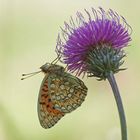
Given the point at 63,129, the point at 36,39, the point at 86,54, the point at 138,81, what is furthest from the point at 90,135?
the point at 86,54

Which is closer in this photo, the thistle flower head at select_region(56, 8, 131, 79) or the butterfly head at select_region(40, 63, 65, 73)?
the thistle flower head at select_region(56, 8, 131, 79)

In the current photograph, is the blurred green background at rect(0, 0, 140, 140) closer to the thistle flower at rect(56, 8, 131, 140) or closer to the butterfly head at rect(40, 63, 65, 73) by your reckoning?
the butterfly head at rect(40, 63, 65, 73)

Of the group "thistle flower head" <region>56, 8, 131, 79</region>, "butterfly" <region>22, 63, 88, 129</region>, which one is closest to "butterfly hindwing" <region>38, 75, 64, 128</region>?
"butterfly" <region>22, 63, 88, 129</region>

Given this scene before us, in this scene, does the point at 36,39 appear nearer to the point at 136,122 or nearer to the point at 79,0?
the point at 79,0

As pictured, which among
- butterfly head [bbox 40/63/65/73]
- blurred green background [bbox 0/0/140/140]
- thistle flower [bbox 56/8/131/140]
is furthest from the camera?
blurred green background [bbox 0/0/140/140]

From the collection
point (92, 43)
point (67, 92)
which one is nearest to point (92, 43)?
point (92, 43)

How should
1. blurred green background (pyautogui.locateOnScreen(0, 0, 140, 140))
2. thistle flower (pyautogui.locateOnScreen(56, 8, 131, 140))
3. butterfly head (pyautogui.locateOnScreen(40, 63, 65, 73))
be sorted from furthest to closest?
blurred green background (pyautogui.locateOnScreen(0, 0, 140, 140)) → butterfly head (pyautogui.locateOnScreen(40, 63, 65, 73)) → thistle flower (pyautogui.locateOnScreen(56, 8, 131, 140))

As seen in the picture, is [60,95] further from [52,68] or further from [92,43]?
[92,43]

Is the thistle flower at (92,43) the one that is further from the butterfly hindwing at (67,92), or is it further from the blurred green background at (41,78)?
the blurred green background at (41,78)
